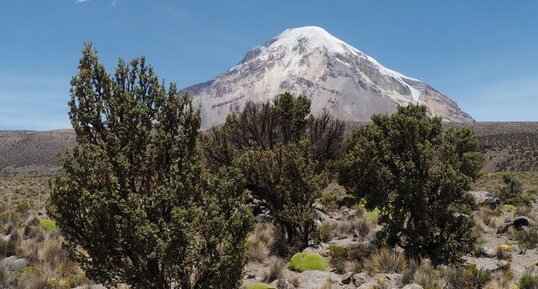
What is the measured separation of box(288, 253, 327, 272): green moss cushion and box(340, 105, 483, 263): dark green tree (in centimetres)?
260

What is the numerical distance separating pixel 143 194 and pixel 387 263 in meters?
8.49

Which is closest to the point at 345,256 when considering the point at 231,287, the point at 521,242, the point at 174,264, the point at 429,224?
the point at 429,224

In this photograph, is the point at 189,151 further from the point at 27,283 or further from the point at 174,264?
the point at 27,283

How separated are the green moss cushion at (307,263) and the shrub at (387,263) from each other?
1503mm

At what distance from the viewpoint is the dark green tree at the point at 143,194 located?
7.23 meters

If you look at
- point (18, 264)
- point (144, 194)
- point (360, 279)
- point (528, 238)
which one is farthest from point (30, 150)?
point (144, 194)

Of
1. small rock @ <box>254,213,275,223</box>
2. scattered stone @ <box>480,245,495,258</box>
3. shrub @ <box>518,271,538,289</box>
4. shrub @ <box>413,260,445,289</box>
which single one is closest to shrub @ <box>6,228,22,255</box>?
small rock @ <box>254,213,275,223</box>

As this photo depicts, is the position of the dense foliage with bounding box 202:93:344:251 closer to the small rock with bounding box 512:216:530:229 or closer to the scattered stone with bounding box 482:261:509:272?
the scattered stone with bounding box 482:261:509:272

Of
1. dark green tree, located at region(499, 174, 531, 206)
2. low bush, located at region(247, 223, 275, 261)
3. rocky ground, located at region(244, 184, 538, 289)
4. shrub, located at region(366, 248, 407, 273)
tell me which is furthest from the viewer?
dark green tree, located at region(499, 174, 531, 206)

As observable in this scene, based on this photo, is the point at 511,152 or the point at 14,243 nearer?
the point at 14,243

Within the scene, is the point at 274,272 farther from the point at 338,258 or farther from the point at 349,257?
the point at 349,257

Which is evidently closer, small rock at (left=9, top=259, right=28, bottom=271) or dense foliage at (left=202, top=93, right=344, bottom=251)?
small rock at (left=9, top=259, right=28, bottom=271)

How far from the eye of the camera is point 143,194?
7.67 meters

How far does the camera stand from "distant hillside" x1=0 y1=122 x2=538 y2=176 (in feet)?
258
